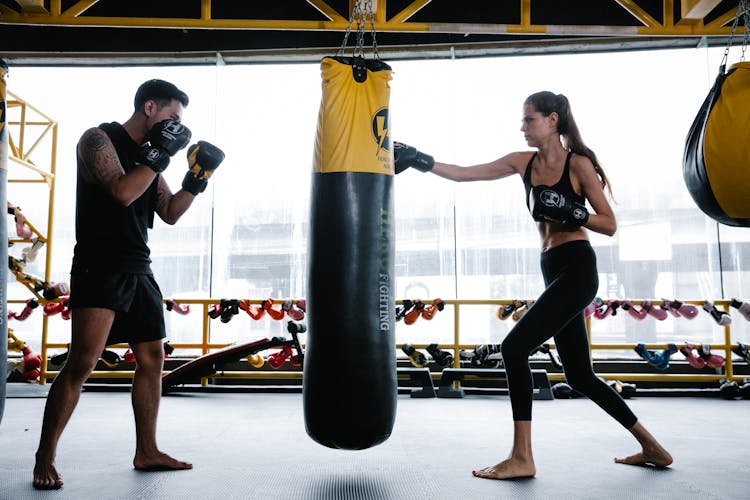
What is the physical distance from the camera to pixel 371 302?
6.37 feet

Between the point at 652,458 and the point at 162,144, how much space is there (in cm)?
235

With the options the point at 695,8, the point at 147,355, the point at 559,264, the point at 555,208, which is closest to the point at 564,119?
the point at 555,208

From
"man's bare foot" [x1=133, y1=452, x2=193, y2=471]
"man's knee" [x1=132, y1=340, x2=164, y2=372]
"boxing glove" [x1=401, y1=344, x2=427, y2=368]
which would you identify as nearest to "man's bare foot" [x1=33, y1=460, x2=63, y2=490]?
"man's bare foot" [x1=133, y1=452, x2=193, y2=471]

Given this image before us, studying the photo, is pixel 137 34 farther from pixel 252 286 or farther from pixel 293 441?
pixel 293 441

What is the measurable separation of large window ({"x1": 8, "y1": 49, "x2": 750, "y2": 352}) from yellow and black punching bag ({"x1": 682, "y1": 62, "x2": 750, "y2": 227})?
3.10 metres

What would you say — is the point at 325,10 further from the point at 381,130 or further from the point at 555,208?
the point at 555,208

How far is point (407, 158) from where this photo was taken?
250 centimetres

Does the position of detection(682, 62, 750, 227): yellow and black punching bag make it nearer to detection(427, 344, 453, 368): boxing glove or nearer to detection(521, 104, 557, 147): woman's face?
detection(521, 104, 557, 147): woman's face

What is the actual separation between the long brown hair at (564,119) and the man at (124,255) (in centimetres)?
140

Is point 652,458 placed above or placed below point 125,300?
below

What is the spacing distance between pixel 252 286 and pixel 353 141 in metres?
3.96

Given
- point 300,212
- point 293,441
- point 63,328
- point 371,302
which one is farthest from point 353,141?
point 63,328

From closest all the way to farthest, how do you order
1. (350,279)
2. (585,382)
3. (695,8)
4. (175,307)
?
1. (350,279)
2. (585,382)
3. (695,8)
4. (175,307)

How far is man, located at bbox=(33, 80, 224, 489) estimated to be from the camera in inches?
80.5
